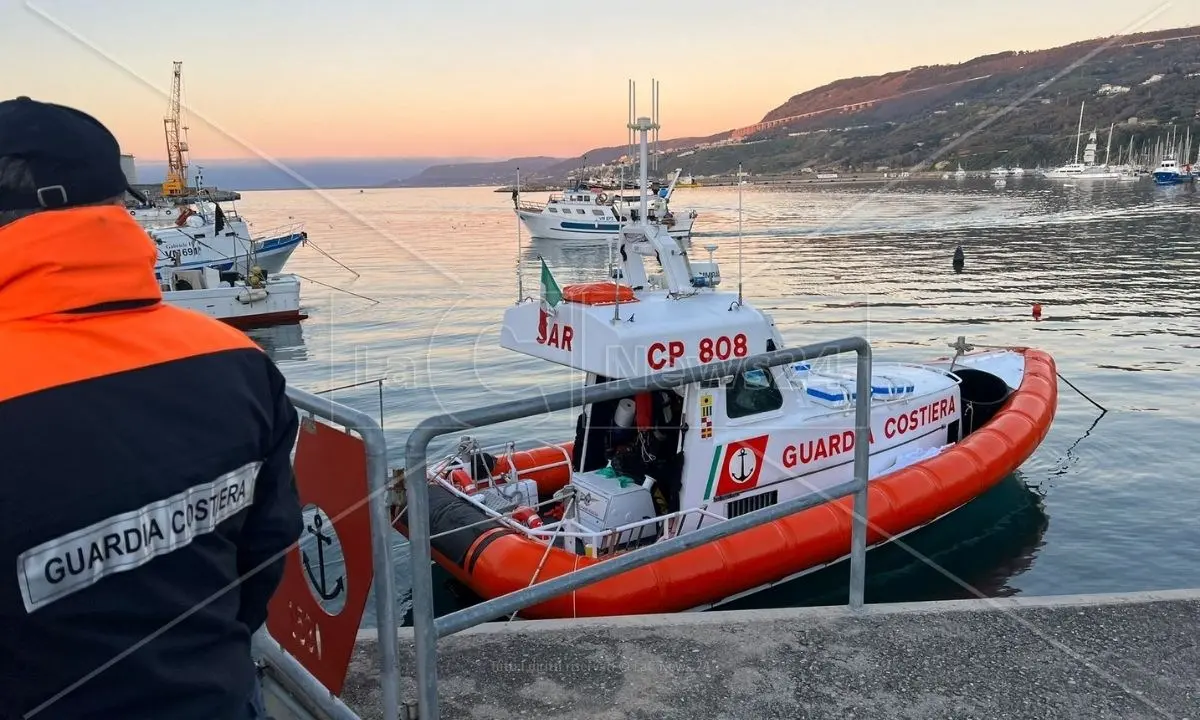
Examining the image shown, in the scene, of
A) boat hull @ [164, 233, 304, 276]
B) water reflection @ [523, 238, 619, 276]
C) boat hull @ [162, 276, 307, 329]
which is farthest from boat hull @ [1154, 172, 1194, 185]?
boat hull @ [162, 276, 307, 329]

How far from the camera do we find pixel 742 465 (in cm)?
779

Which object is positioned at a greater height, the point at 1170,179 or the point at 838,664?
the point at 1170,179

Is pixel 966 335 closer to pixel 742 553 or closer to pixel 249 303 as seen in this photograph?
pixel 742 553

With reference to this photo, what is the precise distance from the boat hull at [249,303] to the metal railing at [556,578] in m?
23.4

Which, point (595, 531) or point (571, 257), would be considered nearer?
point (595, 531)

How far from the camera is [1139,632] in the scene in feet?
12.3

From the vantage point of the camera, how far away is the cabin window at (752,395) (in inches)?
305

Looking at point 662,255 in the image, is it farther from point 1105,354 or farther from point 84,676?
point 1105,354

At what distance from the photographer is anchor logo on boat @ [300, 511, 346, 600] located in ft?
9.05

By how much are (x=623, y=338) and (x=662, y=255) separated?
4.81ft

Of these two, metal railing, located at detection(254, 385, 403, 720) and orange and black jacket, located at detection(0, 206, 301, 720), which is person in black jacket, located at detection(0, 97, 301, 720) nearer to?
orange and black jacket, located at detection(0, 206, 301, 720)

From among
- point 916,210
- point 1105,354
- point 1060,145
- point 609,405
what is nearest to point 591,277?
point 1105,354

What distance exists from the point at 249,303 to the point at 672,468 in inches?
831

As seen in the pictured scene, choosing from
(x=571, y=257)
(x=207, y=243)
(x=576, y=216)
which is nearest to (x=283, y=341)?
(x=207, y=243)
